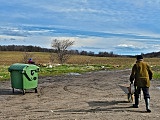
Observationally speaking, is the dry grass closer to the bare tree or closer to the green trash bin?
the bare tree

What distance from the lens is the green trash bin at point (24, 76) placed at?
15641mm

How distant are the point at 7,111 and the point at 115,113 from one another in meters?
3.46

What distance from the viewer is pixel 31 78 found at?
15.9m

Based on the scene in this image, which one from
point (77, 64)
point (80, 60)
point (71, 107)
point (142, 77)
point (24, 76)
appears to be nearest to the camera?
point (142, 77)

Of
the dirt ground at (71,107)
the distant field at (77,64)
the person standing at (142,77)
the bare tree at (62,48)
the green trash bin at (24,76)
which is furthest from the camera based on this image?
the bare tree at (62,48)

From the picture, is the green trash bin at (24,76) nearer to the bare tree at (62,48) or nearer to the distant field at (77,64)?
the distant field at (77,64)

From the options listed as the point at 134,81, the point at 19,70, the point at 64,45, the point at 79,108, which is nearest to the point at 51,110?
the point at 79,108

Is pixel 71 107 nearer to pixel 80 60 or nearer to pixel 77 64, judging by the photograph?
pixel 77 64

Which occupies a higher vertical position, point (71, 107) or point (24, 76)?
point (24, 76)

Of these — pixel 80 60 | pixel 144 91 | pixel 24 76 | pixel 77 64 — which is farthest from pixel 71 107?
pixel 80 60

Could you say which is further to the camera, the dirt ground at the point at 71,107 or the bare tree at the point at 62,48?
the bare tree at the point at 62,48

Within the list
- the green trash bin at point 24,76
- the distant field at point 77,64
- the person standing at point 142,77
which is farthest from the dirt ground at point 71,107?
the distant field at point 77,64

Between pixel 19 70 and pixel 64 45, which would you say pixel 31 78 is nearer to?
pixel 19 70

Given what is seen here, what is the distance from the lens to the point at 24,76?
15648 millimetres
